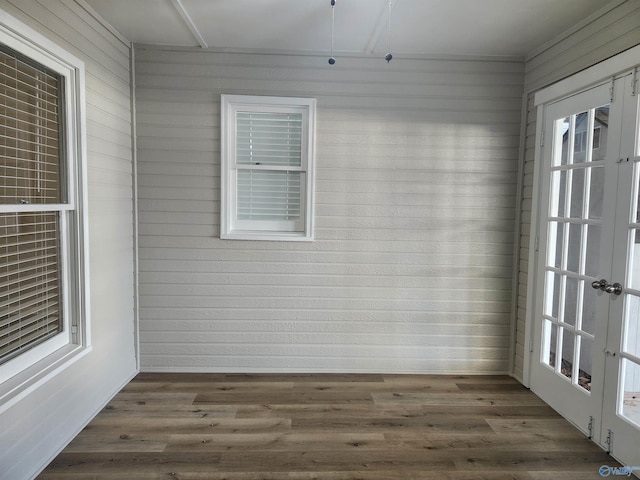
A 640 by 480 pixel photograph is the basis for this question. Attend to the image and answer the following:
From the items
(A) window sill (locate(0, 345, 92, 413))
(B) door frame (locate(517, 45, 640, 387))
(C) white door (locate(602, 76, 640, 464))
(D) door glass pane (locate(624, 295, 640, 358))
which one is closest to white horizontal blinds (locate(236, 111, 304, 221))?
(A) window sill (locate(0, 345, 92, 413))

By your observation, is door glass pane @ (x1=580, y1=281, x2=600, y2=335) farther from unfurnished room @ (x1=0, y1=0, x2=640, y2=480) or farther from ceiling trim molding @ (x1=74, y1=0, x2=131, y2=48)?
ceiling trim molding @ (x1=74, y1=0, x2=131, y2=48)

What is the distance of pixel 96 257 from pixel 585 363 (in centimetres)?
339

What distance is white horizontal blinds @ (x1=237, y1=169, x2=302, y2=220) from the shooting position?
3463mm

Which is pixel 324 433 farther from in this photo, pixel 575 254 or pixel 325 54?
pixel 325 54

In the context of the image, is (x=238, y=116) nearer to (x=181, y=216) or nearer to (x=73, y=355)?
(x=181, y=216)

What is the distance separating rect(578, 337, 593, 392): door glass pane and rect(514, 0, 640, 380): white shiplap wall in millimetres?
653

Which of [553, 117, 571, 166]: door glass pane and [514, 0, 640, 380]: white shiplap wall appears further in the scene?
[553, 117, 571, 166]: door glass pane

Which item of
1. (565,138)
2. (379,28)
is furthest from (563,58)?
(379,28)

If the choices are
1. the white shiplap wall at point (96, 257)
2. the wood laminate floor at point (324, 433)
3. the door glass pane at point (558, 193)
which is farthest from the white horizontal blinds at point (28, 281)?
the door glass pane at point (558, 193)

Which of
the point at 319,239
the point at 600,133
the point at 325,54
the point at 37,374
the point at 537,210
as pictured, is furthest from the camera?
the point at 319,239

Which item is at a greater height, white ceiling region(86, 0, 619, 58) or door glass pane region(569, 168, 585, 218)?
white ceiling region(86, 0, 619, 58)

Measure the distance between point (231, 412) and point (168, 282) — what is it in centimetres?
123

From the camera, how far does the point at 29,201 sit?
2191mm

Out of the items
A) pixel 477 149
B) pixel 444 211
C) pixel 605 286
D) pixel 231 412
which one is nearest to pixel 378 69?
pixel 477 149
